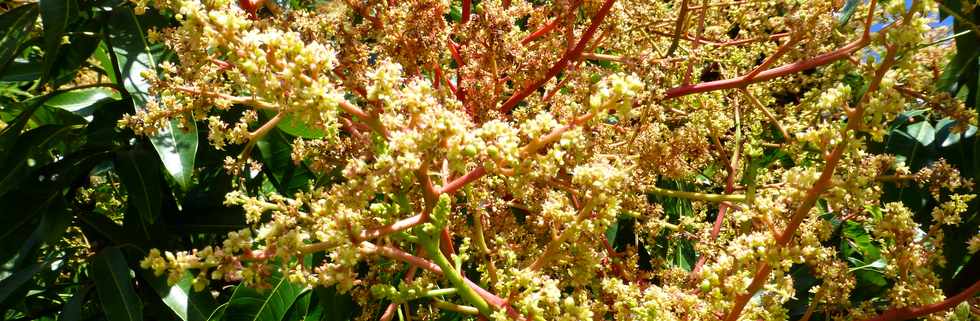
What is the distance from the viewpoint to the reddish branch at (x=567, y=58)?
4.92ft

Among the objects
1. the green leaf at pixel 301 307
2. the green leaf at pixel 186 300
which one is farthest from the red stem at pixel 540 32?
the green leaf at pixel 186 300

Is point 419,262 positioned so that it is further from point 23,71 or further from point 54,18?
point 23,71

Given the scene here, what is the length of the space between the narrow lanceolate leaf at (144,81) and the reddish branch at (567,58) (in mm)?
699

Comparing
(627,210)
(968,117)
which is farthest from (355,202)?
(968,117)

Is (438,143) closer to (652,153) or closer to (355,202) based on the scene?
(355,202)

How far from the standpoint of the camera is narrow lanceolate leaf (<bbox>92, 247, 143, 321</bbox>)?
5.75ft

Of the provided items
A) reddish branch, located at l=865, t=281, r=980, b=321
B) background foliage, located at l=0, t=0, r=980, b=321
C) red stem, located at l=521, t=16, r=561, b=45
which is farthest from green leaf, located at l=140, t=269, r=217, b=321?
reddish branch, located at l=865, t=281, r=980, b=321

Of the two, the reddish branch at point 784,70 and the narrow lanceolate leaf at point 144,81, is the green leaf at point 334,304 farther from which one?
the reddish branch at point 784,70

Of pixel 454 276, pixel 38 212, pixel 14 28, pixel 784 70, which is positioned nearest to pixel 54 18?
pixel 14 28

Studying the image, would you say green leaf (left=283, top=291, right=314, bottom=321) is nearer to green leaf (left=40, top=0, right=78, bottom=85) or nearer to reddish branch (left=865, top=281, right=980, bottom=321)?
green leaf (left=40, top=0, right=78, bottom=85)

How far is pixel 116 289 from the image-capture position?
5.85 feet

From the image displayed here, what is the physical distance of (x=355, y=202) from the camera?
1.00 m

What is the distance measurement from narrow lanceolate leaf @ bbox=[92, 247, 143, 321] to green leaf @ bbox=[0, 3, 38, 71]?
55 cm

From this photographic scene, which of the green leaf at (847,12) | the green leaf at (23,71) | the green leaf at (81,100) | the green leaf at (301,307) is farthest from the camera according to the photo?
the green leaf at (23,71)
